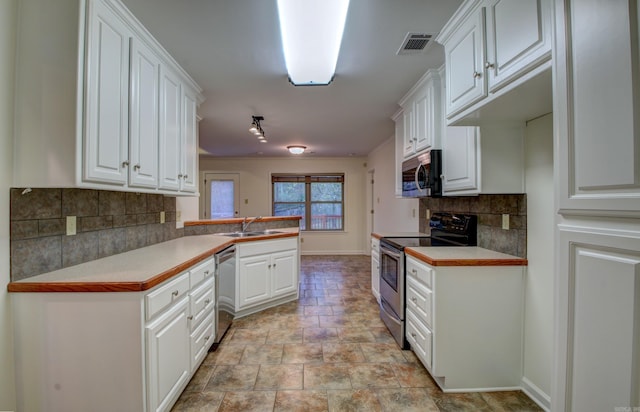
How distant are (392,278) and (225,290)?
5.29ft

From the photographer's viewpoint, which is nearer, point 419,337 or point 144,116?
point 144,116

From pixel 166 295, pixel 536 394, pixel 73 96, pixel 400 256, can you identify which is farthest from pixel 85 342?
pixel 536 394

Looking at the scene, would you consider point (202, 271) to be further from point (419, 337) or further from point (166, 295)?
point (419, 337)

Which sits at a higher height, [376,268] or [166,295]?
[166,295]

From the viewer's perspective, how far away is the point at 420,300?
2.08m

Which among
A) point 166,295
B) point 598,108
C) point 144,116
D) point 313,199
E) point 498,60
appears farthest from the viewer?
point 313,199

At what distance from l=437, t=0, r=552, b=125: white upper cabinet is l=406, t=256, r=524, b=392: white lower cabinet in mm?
1009

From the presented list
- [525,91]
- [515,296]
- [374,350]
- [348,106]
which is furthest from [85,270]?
[348,106]

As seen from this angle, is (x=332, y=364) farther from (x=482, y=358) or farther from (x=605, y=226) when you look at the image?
(x=605, y=226)

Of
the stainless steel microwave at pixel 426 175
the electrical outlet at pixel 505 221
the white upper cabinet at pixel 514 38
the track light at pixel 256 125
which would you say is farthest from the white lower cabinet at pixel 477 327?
the track light at pixel 256 125

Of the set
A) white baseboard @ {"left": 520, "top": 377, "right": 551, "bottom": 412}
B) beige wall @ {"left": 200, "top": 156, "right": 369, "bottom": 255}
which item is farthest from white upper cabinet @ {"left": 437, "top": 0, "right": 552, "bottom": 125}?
beige wall @ {"left": 200, "top": 156, "right": 369, "bottom": 255}

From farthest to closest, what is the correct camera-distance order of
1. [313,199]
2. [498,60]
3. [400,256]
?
[313,199] < [400,256] < [498,60]

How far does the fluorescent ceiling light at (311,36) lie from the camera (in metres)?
1.61

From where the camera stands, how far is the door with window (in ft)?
22.6
